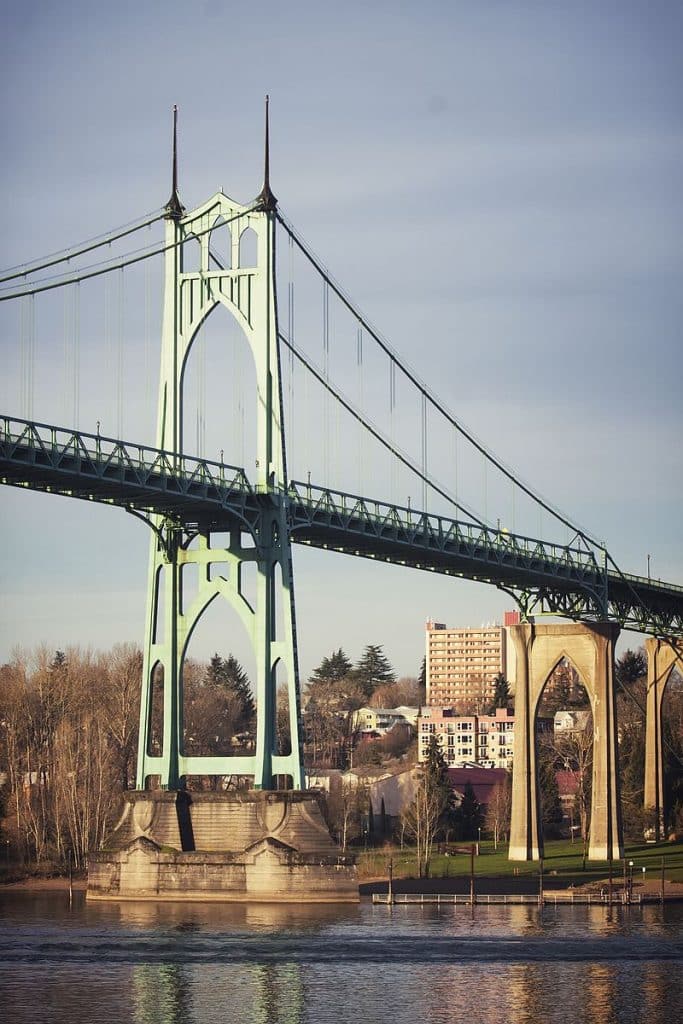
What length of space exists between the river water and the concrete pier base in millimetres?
2053

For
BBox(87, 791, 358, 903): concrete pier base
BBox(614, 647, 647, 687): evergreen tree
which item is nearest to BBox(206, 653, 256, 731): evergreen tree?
BBox(614, 647, 647, 687): evergreen tree

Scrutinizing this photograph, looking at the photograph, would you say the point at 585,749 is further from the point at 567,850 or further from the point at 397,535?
the point at 397,535

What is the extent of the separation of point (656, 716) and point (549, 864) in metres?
21.0

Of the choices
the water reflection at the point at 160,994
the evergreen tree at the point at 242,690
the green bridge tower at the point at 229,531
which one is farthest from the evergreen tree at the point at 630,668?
the water reflection at the point at 160,994

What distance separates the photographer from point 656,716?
404 feet

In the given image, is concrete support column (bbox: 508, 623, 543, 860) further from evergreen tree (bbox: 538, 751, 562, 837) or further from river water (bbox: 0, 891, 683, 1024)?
river water (bbox: 0, 891, 683, 1024)

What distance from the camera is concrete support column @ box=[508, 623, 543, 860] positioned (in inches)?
4158

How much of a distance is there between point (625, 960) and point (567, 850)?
47362 millimetres

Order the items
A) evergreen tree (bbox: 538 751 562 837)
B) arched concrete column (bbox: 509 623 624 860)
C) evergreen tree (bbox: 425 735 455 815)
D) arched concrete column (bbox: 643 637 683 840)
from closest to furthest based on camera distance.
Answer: arched concrete column (bbox: 509 623 624 860)
evergreen tree (bbox: 425 735 455 815)
arched concrete column (bbox: 643 637 683 840)
evergreen tree (bbox: 538 751 562 837)

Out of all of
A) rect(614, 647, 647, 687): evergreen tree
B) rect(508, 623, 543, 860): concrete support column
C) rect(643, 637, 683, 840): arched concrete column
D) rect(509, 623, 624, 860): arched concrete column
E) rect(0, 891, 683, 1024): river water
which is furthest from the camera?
rect(614, 647, 647, 687): evergreen tree

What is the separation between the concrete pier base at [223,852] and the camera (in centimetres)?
8581

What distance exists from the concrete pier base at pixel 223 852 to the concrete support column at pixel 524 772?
20.8 meters

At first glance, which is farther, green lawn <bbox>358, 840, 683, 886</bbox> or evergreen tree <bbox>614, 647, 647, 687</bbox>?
evergreen tree <bbox>614, 647, 647, 687</bbox>

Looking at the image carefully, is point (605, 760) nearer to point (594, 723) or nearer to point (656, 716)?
point (594, 723)
